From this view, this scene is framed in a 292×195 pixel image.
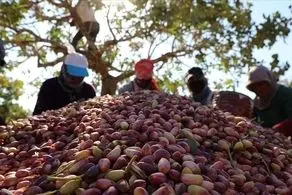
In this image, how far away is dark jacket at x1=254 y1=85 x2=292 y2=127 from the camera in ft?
11.9

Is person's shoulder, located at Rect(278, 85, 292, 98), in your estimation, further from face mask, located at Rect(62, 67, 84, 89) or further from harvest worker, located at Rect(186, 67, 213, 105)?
face mask, located at Rect(62, 67, 84, 89)

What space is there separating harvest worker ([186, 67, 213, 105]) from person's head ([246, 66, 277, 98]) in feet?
1.33

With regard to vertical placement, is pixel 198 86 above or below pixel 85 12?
below

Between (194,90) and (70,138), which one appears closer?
(70,138)

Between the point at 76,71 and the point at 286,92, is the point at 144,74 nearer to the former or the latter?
the point at 76,71

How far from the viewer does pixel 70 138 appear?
2410mm

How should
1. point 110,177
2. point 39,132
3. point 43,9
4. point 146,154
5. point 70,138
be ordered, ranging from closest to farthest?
point 110,177 → point 146,154 → point 70,138 → point 39,132 → point 43,9

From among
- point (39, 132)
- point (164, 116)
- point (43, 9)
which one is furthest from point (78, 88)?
point (43, 9)

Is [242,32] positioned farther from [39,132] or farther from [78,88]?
[39,132]

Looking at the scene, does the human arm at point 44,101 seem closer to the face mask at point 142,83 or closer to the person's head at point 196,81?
the face mask at point 142,83

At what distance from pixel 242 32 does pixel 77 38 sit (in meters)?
2.94

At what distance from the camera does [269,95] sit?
12.0 feet

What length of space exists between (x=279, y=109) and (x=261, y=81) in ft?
0.81

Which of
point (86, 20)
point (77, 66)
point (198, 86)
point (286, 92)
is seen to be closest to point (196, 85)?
point (198, 86)
